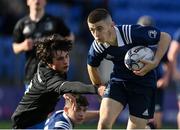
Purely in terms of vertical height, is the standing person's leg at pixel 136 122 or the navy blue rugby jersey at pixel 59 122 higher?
the navy blue rugby jersey at pixel 59 122

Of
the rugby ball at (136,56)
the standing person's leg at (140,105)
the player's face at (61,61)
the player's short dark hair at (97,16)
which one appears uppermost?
the player's short dark hair at (97,16)

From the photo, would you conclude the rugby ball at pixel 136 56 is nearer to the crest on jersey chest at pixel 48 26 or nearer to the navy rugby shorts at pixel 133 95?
the navy rugby shorts at pixel 133 95

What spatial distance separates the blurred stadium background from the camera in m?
15.9

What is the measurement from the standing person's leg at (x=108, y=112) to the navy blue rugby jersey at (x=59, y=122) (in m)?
0.75

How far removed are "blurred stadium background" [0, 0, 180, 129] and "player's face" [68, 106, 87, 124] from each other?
6.52 metres

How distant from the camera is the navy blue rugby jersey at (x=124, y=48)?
8.48 m

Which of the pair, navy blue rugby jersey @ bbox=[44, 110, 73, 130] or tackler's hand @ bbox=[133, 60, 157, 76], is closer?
navy blue rugby jersey @ bbox=[44, 110, 73, 130]

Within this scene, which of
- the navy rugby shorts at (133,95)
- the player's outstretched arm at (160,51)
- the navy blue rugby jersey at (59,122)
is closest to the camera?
the navy blue rugby jersey at (59,122)

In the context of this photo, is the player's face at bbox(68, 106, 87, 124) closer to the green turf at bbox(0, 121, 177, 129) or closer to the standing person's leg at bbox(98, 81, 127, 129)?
the standing person's leg at bbox(98, 81, 127, 129)

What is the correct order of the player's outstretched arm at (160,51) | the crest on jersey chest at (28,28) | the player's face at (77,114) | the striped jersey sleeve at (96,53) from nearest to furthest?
1. the player's face at (77,114)
2. the player's outstretched arm at (160,51)
3. the striped jersey sleeve at (96,53)
4. the crest on jersey chest at (28,28)

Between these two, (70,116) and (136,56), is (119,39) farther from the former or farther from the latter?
(70,116)

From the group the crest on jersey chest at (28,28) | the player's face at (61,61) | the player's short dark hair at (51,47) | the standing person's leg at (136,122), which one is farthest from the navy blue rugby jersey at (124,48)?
the crest on jersey chest at (28,28)

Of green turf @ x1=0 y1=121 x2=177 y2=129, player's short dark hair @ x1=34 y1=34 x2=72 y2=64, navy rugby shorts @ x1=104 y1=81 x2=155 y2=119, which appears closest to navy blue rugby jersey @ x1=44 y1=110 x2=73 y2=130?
player's short dark hair @ x1=34 y1=34 x2=72 y2=64

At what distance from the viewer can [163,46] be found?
342 inches
